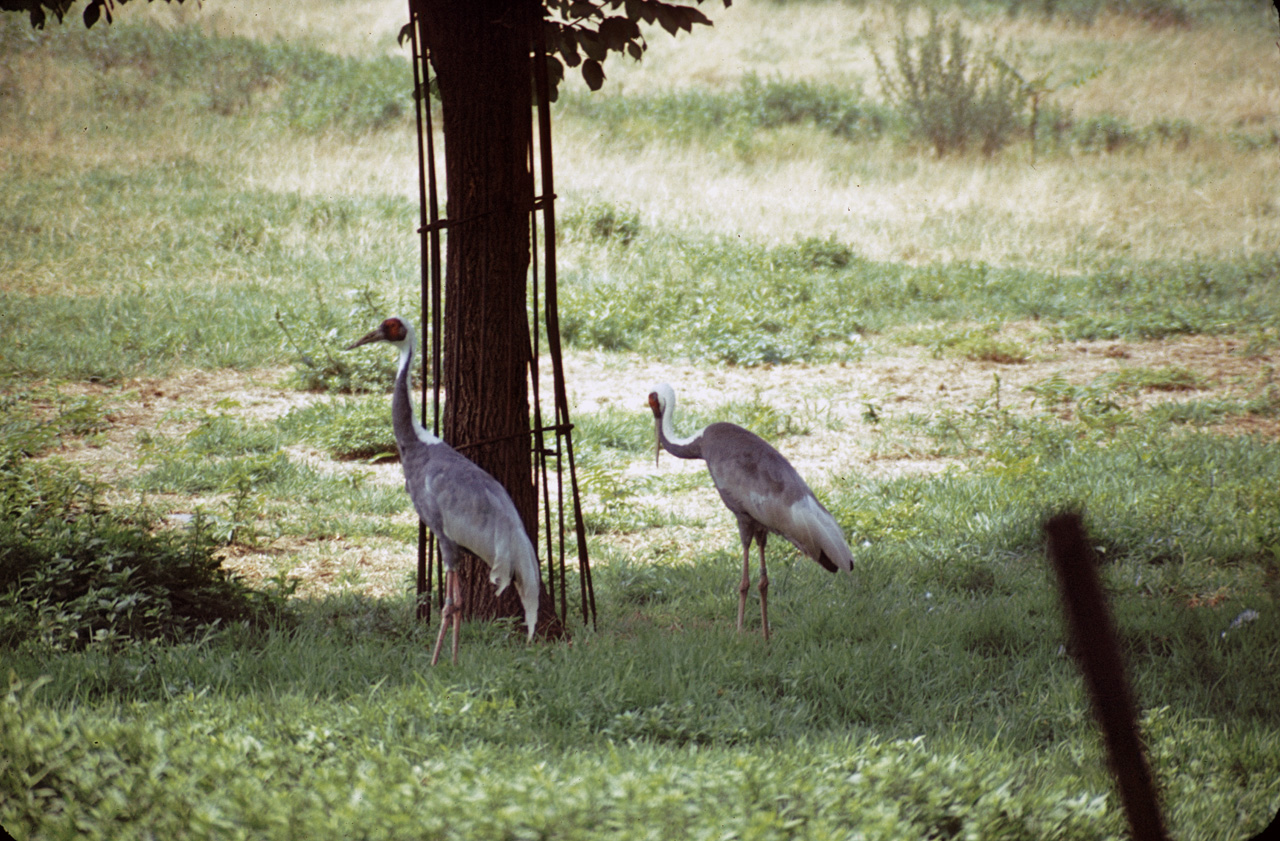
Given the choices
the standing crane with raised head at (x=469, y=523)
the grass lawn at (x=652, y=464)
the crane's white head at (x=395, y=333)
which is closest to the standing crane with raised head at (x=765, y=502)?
the grass lawn at (x=652, y=464)

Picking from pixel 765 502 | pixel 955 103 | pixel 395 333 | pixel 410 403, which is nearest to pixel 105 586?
pixel 410 403

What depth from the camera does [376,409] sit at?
8.09 m

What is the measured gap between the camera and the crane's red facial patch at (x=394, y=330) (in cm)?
455

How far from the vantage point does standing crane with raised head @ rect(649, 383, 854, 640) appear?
4.70 m

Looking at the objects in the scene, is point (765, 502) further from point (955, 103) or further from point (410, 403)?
point (955, 103)

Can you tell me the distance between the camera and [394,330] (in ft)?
15.0

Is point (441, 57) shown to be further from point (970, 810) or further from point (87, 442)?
point (87, 442)

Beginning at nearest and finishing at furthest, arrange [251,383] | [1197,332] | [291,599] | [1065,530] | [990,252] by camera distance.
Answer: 1. [1065,530]
2. [291,599]
3. [251,383]
4. [1197,332]
5. [990,252]

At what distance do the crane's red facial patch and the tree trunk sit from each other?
0.60 feet

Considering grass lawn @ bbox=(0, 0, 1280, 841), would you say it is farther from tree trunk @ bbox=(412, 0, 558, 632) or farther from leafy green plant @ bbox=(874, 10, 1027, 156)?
tree trunk @ bbox=(412, 0, 558, 632)

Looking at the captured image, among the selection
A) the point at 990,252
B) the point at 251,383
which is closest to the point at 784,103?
the point at 990,252

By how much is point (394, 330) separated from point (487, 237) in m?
0.55

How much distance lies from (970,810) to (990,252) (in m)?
12.3

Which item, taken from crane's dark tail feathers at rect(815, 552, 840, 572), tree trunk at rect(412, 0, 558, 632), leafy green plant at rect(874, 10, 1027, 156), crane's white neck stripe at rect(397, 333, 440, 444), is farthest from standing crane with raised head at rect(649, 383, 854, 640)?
leafy green plant at rect(874, 10, 1027, 156)
